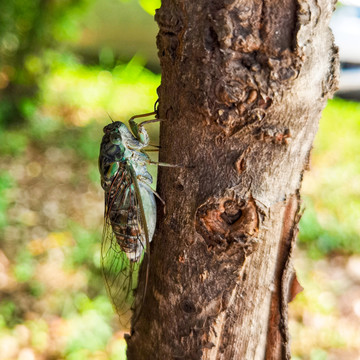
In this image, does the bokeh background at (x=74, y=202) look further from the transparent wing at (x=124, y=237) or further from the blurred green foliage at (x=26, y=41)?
the transparent wing at (x=124, y=237)

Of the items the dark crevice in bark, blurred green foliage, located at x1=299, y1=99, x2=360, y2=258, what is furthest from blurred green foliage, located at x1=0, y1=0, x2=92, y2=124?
the dark crevice in bark

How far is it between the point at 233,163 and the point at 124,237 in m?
0.61

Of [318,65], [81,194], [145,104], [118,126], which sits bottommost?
[318,65]

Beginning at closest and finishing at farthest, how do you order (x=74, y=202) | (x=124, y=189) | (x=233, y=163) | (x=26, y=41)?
1. (x=233, y=163)
2. (x=124, y=189)
3. (x=74, y=202)
4. (x=26, y=41)

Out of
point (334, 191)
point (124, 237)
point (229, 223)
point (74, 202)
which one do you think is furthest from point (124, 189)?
point (334, 191)

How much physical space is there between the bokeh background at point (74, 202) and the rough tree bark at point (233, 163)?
1.48 metres

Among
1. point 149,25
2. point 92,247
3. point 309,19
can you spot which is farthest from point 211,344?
point 149,25

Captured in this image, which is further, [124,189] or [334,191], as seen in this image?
[334,191]

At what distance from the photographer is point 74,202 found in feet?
10.9

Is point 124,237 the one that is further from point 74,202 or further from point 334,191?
point 334,191

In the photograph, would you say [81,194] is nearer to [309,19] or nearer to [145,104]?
[145,104]

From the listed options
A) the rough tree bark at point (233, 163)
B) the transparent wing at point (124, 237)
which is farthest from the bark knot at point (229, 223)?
the transparent wing at point (124, 237)

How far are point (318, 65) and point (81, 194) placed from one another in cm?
286

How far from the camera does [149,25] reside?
240 inches
